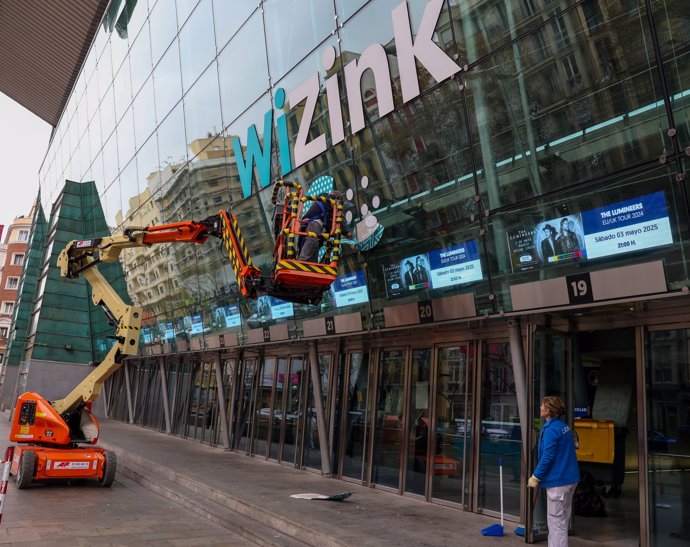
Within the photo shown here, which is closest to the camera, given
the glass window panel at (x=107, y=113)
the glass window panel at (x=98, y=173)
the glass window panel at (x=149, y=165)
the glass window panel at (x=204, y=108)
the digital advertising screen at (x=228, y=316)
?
the digital advertising screen at (x=228, y=316)

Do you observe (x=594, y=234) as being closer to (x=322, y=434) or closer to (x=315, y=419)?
(x=322, y=434)

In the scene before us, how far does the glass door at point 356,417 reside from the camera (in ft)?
41.5

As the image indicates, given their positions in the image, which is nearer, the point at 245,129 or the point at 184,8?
the point at 245,129

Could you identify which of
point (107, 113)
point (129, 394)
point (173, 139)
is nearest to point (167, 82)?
point (173, 139)

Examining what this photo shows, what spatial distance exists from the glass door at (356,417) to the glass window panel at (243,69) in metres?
7.25

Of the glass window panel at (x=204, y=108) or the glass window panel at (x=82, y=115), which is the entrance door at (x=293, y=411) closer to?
the glass window panel at (x=204, y=108)

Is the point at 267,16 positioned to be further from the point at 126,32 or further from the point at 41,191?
the point at 41,191

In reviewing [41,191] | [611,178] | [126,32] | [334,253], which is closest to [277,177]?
[334,253]

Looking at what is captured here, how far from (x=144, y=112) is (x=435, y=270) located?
1925 centimetres

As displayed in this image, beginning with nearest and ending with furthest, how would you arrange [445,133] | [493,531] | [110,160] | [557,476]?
1. [557,476]
2. [493,531]
3. [445,133]
4. [110,160]

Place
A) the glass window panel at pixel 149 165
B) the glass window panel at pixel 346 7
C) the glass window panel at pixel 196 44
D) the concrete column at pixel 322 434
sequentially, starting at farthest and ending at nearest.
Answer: the glass window panel at pixel 149 165 → the glass window panel at pixel 196 44 → the concrete column at pixel 322 434 → the glass window panel at pixel 346 7

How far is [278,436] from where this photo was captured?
16.0 metres

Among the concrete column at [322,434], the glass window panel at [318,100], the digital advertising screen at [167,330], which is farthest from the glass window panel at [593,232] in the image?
the digital advertising screen at [167,330]

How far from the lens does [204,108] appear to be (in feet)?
62.4
